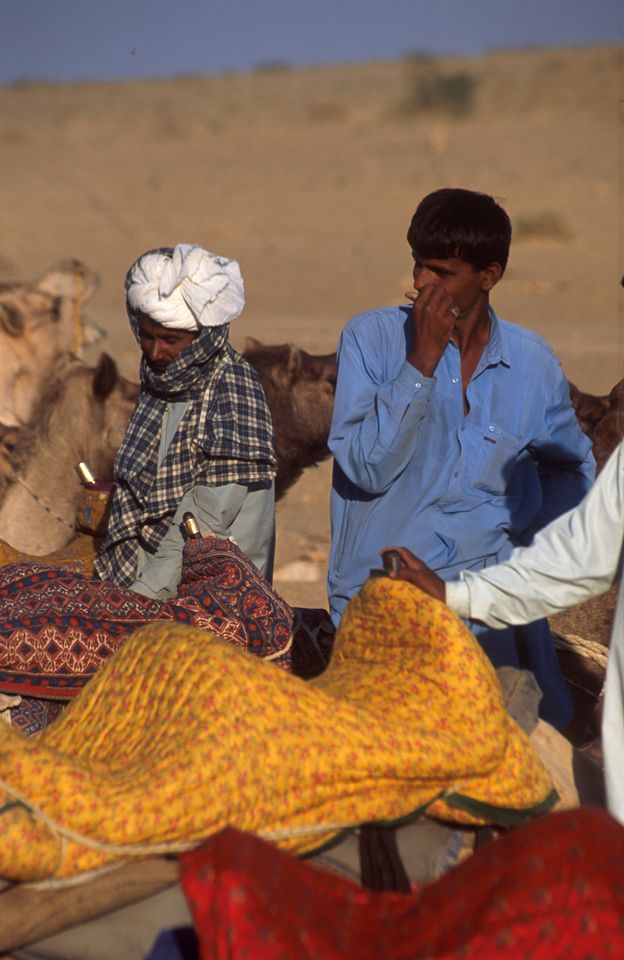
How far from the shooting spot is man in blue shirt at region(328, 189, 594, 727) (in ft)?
12.6

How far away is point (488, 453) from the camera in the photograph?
12.8 ft

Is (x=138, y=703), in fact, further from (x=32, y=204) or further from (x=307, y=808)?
(x=32, y=204)

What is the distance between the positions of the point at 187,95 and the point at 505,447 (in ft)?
187

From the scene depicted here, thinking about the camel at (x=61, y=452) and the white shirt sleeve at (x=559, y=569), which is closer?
the white shirt sleeve at (x=559, y=569)

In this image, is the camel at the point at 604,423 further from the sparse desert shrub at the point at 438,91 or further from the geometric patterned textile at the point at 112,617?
the sparse desert shrub at the point at 438,91

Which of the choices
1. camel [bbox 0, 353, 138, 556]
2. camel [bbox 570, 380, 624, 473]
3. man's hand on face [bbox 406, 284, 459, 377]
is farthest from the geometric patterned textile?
camel [bbox 0, 353, 138, 556]

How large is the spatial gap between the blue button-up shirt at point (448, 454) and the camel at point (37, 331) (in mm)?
3362

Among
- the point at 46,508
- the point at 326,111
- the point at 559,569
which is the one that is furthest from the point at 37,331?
the point at 326,111

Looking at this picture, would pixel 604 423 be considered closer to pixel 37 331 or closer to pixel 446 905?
pixel 37 331

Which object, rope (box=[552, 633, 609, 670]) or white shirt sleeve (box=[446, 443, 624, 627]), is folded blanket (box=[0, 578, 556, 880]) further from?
rope (box=[552, 633, 609, 670])

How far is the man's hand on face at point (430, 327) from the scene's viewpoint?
3.55 m

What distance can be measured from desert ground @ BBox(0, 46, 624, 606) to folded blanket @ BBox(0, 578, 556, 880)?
4730 millimetres

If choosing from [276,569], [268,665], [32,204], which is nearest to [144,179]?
[32,204]

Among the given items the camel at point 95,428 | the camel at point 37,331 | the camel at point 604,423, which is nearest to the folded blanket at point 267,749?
the camel at point 604,423
